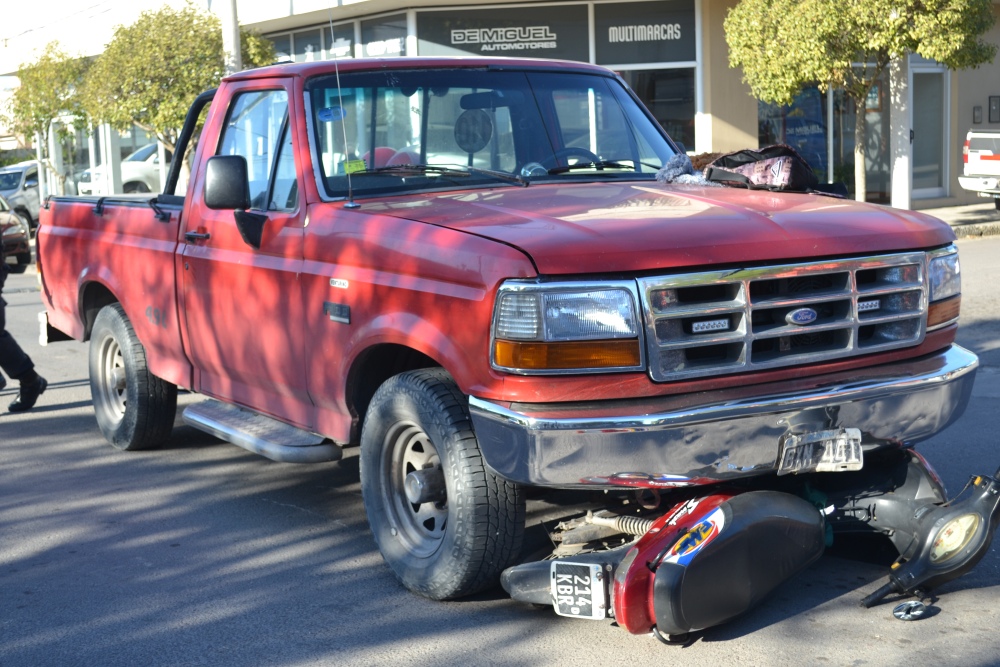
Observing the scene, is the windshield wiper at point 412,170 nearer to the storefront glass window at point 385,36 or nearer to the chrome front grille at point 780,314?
the chrome front grille at point 780,314

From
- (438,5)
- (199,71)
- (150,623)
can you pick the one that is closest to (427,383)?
(150,623)

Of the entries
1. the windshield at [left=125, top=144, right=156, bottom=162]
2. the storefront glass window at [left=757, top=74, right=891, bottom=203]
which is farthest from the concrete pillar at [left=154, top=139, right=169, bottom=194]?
the storefront glass window at [left=757, top=74, right=891, bottom=203]

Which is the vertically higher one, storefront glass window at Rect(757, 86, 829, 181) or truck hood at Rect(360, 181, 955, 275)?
storefront glass window at Rect(757, 86, 829, 181)

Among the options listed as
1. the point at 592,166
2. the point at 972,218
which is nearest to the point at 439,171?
the point at 592,166

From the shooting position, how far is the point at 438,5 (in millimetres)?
20906

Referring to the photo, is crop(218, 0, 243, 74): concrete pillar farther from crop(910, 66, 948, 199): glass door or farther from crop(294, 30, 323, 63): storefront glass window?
crop(910, 66, 948, 199): glass door

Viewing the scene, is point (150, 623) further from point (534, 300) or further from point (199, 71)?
point (199, 71)

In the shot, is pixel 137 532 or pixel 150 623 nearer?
pixel 150 623

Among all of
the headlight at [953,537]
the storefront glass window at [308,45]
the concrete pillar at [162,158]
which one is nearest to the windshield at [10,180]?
the concrete pillar at [162,158]

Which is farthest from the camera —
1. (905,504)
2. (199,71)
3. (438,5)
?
(438,5)

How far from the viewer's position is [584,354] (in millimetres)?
3838

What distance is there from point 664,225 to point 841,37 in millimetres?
14699

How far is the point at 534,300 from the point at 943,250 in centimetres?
173

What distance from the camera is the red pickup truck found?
383 centimetres
